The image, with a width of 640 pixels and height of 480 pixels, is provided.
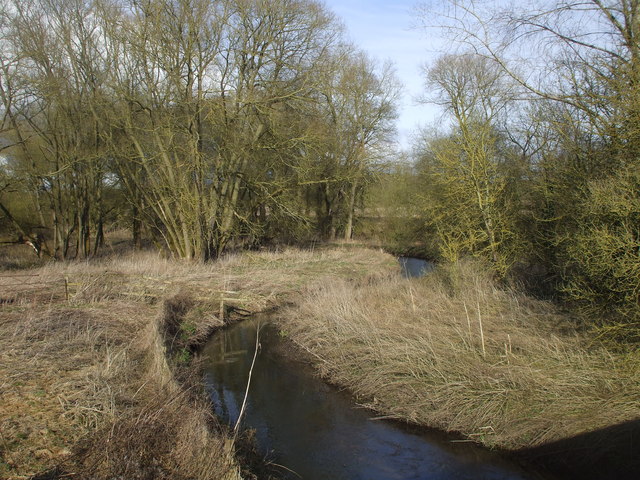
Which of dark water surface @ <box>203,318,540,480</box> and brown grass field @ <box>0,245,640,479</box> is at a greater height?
brown grass field @ <box>0,245,640,479</box>

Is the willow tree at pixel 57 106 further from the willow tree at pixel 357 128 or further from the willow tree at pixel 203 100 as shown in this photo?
the willow tree at pixel 357 128

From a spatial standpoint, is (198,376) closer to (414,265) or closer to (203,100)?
(203,100)

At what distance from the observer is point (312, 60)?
60.1ft

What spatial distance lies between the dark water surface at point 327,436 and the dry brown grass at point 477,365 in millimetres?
329

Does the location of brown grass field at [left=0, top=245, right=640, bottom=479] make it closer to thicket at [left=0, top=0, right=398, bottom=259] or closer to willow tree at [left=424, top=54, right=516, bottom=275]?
willow tree at [left=424, top=54, right=516, bottom=275]

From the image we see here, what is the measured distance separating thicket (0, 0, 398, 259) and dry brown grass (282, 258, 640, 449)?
819 cm

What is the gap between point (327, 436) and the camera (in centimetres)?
680

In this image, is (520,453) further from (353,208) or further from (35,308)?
(353,208)

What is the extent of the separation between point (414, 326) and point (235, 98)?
1089cm

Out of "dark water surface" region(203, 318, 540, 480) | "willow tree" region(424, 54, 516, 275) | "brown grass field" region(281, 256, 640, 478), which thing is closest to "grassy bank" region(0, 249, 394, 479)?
"dark water surface" region(203, 318, 540, 480)

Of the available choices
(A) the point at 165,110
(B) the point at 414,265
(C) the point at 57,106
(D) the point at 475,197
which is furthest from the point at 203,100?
(B) the point at 414,265

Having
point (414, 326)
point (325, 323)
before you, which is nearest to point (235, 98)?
point (325, 323)

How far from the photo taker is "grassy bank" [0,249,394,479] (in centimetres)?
464

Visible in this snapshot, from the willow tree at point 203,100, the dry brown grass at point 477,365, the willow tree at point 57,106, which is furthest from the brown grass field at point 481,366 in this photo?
the willow tree at point 57,106
